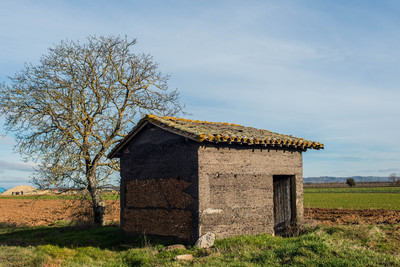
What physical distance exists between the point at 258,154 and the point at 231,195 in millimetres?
Result: 2033

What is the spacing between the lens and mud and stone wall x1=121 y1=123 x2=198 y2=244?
42.5 feet

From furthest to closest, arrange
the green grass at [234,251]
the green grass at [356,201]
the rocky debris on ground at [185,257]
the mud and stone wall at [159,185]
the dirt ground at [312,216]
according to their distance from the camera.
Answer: the green grass at [356,201], the dirt ground at [312,216], the mud and stone wall at [159,185], the rocky debris on ground at [185,257], the green grass at [234,251]

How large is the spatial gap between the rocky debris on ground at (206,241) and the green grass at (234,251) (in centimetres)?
23

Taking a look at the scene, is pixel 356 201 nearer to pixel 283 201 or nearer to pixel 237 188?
pixel 283 201

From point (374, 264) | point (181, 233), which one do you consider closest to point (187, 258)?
point (181, 233)

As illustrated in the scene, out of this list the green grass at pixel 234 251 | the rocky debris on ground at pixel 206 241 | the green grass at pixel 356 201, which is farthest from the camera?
the green grass at pixel 356 201

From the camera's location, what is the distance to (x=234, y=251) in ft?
35.3

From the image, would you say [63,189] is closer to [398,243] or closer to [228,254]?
[228,254]

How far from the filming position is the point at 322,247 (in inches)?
387

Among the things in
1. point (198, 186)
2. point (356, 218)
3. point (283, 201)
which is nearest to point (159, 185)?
point (198, 186)

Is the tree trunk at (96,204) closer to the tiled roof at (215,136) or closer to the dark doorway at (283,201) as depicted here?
the tiled roof at (215,136)

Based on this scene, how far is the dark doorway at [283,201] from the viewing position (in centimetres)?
1561

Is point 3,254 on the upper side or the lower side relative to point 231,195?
lower

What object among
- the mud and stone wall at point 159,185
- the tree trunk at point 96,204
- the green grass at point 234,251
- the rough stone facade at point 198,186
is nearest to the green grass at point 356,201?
the rough stone facade at point 198,186
